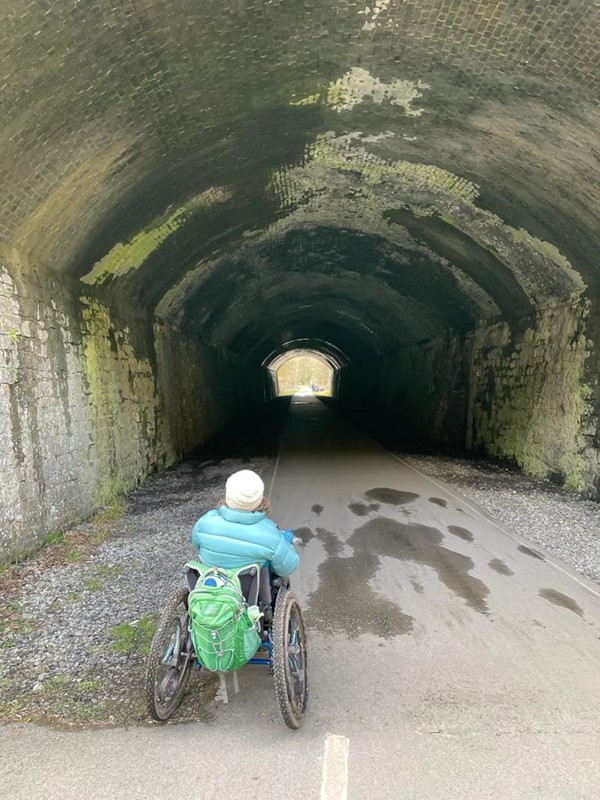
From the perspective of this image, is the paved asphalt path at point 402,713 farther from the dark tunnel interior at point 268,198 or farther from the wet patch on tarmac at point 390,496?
the dark tunnel interior at point 268,198

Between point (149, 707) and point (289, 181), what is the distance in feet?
27.0

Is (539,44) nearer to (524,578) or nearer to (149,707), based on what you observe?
(524,578)

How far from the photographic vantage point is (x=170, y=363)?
1365 centimetres

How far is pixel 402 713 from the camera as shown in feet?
11.3

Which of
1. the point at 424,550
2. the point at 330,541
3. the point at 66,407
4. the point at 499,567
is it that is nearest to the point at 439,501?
the point at 424,550

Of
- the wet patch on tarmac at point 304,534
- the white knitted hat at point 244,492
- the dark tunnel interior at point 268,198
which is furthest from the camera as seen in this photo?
the wet patch on tarmac at point 304,534

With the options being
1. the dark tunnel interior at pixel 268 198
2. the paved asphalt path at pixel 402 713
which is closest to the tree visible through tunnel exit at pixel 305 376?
the dark tunnel interior at pixel 268 198

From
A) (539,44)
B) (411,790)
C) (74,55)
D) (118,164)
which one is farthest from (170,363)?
(411,790)

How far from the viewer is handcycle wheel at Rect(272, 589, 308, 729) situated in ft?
10.2

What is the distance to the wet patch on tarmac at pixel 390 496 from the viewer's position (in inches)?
368

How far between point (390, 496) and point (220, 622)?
7.02m

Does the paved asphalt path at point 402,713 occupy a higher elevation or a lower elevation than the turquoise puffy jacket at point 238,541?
lower

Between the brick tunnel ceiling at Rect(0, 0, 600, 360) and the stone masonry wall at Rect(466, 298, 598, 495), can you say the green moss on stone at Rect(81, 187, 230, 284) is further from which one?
the stone masonry wall at Rect(466, 298, 598, 495)

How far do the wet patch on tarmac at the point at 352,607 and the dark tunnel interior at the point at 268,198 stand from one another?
3.44 m
